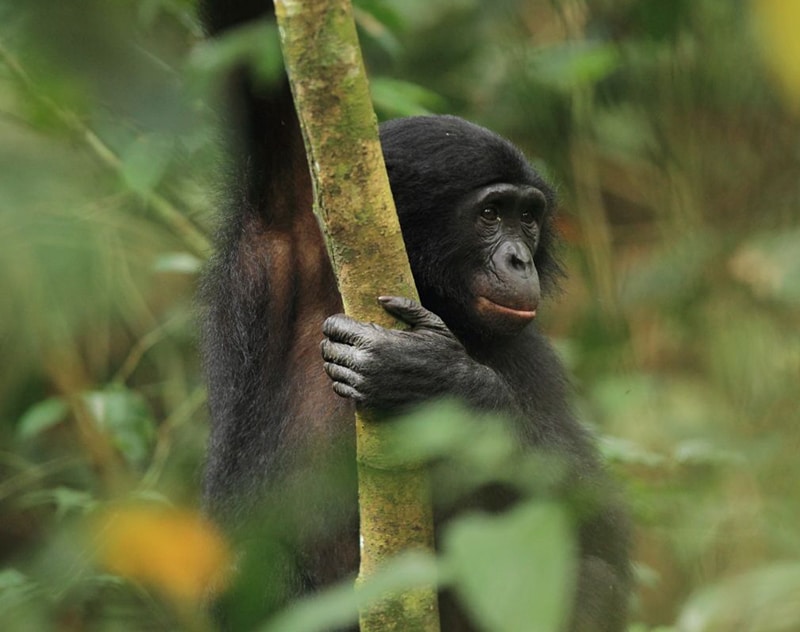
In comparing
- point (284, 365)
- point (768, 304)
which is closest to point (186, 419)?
point (284, 365)

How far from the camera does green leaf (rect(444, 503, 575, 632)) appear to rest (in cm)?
94

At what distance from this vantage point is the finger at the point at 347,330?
10.7ft

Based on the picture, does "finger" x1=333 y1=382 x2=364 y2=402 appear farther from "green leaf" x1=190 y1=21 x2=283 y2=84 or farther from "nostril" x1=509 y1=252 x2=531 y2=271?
"nostril" x1=509 y1=252 x2=531 y2=271

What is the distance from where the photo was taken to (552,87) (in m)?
3.48

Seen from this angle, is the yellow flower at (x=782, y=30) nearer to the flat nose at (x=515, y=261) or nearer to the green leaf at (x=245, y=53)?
the green leaf at (x=245, y=53)

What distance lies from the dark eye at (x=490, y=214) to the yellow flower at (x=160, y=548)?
5.34 ft

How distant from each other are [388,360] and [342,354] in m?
0.15

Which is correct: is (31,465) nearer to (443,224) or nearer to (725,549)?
(443,224)

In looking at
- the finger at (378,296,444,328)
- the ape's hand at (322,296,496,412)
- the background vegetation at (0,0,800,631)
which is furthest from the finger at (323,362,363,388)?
the background vegetation at (0,0,800,631)

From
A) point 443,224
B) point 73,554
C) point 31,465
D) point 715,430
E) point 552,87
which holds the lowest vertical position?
Answer: point 31,465

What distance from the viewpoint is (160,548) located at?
178 inches

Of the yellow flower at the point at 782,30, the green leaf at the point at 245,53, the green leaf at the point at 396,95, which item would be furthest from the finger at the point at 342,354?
the yellow flower at the point at 782,30

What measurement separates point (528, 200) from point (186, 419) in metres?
2.96

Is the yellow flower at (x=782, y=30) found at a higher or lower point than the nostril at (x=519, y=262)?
higher
